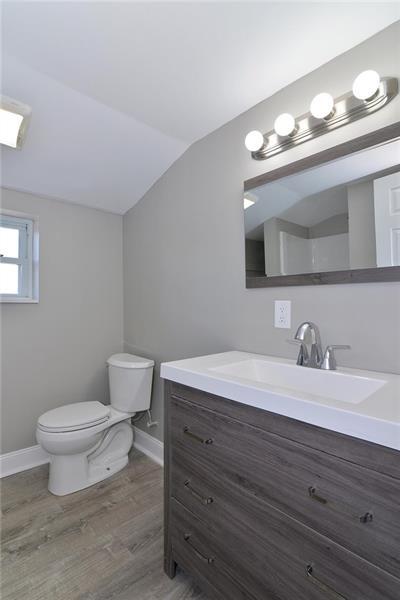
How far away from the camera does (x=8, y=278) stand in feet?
6.73

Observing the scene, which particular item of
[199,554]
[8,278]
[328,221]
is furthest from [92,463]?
[328,221]

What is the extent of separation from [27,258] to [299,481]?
2194 mm

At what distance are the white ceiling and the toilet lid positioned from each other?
1.55 meters

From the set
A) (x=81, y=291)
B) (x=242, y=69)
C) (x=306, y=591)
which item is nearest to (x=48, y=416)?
(x=81, y=291)

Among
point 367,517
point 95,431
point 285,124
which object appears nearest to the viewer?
point 367,517

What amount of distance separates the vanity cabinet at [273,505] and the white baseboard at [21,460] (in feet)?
4.36

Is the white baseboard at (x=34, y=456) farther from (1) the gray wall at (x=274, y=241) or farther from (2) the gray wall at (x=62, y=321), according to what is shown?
(1) the gray wall at (x=274, y=241)

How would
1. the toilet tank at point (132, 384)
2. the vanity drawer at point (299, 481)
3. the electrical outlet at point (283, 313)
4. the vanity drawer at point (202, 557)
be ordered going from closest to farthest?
the vanity drawer at point (299, 481) → the vanity drawer at point (202, 557) → the electrical outlet at point (283, 313) → the toilet tank at point (132, 384)

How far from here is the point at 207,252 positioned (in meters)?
1.75

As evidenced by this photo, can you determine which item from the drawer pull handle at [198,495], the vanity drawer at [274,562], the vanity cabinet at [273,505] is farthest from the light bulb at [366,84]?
the drawer pull handle at [198,495]

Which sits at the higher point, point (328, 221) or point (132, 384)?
point (328, 221)

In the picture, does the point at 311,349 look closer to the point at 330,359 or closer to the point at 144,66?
the point at 330,359

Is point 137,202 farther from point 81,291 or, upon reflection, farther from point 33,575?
point 33,575

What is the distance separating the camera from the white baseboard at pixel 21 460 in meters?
1.96
